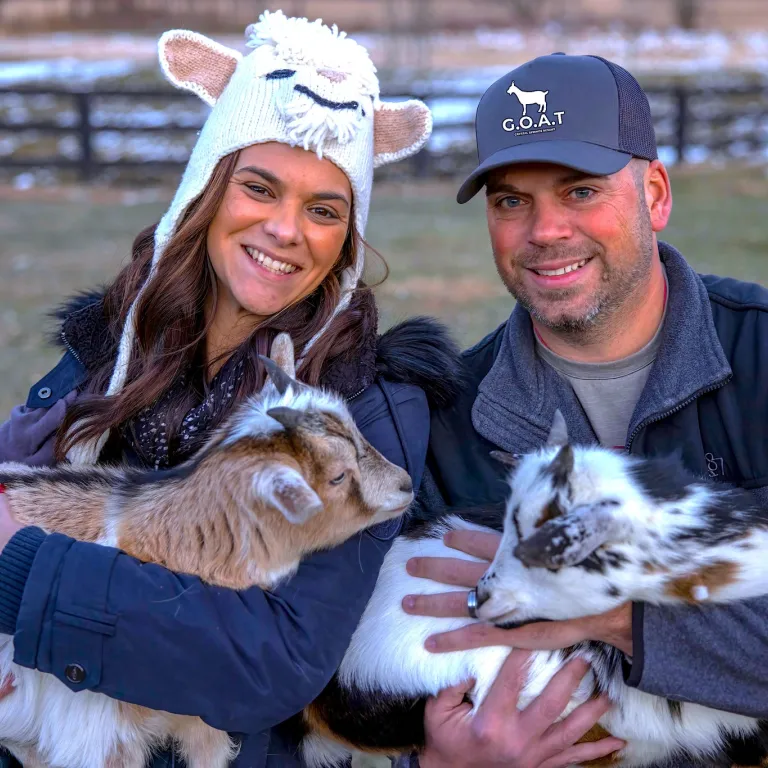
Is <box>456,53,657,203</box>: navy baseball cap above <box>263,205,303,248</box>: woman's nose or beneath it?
above

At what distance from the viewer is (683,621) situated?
269 centimetres

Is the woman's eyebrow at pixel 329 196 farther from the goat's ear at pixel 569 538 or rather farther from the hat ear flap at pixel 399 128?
the goat's ear at pixel 569 538

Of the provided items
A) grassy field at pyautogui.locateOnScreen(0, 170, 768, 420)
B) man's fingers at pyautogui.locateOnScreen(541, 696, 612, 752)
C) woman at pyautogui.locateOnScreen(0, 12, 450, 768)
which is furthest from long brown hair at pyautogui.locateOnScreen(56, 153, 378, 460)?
grassy field at pyautogui.locateOnScreen(0, 170, 768, 420)

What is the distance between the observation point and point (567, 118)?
320 cm

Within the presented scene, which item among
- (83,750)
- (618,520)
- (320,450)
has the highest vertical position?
(320,450)

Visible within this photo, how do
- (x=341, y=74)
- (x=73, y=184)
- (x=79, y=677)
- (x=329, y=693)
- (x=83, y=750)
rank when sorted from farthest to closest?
(x=73, y=184), (x=341, y=74), (x=329, y=693), (x=83, y=750), (x=79, y=677)

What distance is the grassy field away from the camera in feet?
31.7

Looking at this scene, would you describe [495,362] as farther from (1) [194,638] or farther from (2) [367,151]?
(1) [194,638]

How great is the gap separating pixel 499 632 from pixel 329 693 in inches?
22.5

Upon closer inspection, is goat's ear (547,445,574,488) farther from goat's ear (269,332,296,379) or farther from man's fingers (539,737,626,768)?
goat's ear (269,332,296,379)

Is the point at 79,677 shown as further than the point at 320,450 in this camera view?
No

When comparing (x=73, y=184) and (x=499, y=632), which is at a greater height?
(x=73, y=184)

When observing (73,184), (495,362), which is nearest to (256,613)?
(495,362)

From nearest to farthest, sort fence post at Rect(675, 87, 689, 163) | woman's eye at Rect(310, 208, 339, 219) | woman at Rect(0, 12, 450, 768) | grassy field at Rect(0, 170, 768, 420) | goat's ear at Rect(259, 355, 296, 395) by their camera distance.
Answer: goat's ear at Rect(259, 355, 296, 395), woman at Rect(0, 12, 450, 768), woman's eye at Rect(310, 208, 339, 219), grassy field at Rect(0, 170, 768, 420), fence post at Rect(675, 87, 689, 163)
